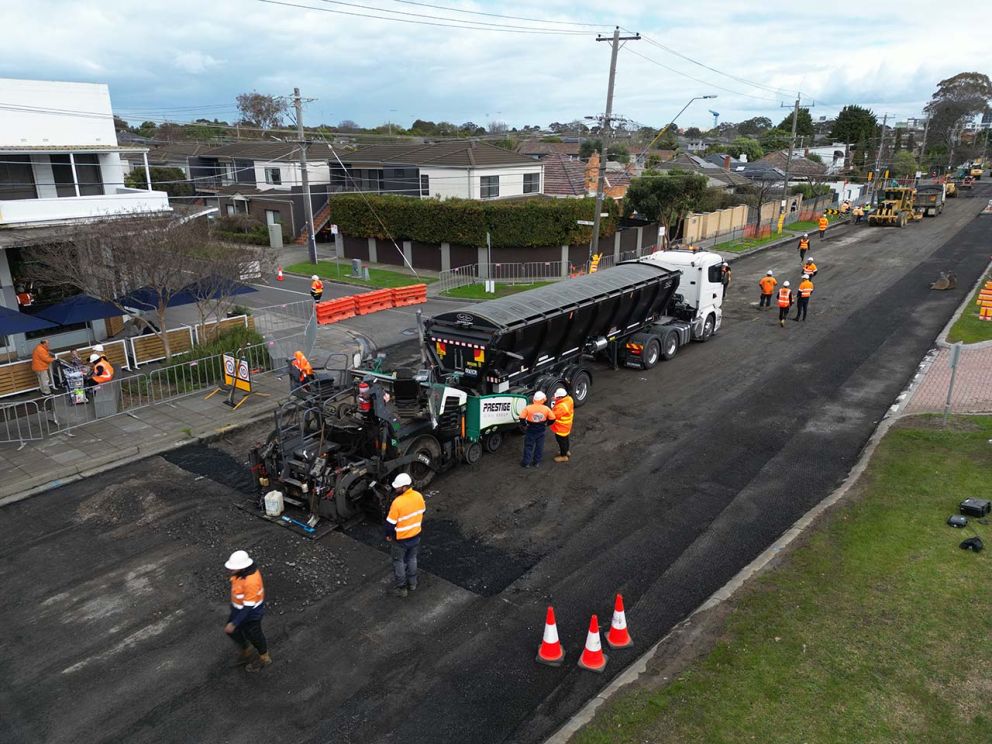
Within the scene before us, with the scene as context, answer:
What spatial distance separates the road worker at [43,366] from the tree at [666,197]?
29.9 m

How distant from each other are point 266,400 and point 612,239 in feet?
78.9

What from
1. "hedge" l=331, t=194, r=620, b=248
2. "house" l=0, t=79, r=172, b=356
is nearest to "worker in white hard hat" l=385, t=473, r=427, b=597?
"house" l=0, t=79, r=172, b=356

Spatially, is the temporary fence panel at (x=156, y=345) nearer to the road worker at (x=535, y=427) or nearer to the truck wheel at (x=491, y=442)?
the truck wheel at (x=491, y=442)

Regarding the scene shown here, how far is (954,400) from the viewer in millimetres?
15695

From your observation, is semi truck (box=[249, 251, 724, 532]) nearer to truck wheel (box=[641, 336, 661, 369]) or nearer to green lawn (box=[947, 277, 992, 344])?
truck wheel (box=[641, 336, 661, 369])

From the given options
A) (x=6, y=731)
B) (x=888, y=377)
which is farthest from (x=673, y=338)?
(x=6, y=731)

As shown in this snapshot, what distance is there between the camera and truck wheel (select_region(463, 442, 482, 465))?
44.0ft

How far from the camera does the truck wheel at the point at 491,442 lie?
14.2m

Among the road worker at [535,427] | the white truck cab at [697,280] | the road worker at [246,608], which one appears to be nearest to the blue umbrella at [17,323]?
the road worker at [535,427]

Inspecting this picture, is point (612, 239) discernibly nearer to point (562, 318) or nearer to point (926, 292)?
point (926, 292)

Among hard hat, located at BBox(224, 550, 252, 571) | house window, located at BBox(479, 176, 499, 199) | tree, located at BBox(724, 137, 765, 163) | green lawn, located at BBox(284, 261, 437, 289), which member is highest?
tree, located at BBox(724, 137, 765, 163)

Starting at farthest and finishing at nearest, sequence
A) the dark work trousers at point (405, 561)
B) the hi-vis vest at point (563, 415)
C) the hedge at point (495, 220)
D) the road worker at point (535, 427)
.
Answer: the hedge at point (495, 220), the hi-vis vest at point (563, 415), the road worker at point (535, 427), the dark work trousers at point (405, 561)

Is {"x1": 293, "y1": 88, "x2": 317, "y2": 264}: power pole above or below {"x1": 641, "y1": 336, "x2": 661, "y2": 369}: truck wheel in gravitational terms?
above

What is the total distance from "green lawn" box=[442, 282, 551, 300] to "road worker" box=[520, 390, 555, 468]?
16048 mm
